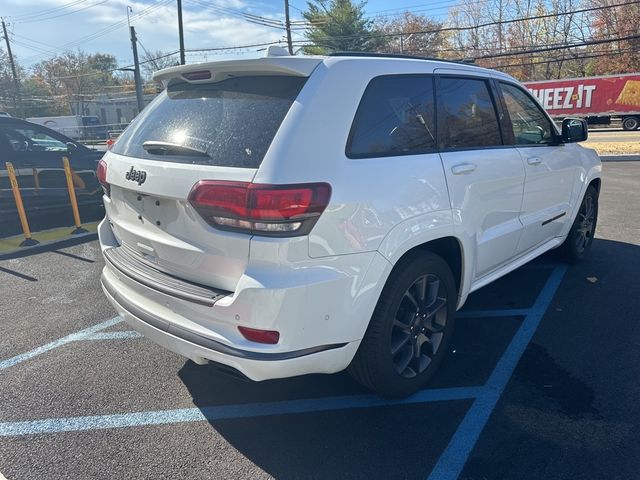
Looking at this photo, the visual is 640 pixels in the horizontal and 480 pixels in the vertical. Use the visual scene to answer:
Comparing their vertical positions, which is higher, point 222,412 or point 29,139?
point 29,139

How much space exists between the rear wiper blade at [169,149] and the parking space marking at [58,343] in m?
1.91

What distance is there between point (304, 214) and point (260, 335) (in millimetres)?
583

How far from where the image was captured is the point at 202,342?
7.59 feet

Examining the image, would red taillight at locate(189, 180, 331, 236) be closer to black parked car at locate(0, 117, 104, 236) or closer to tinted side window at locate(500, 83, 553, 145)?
tinted side window at locate(500, 83, 553, 145)

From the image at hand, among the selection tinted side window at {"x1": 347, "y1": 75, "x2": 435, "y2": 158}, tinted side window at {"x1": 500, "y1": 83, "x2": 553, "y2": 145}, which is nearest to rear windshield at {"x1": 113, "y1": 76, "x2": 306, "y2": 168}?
tinted side window at {"x1": 347, "y1": 75, "x2": 435, "y2": 158}

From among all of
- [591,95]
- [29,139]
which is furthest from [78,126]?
[591,95]

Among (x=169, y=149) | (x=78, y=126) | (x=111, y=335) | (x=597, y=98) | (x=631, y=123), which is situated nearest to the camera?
(x=169, y=149)

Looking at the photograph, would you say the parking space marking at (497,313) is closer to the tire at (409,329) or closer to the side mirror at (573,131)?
the tire at (409,329)

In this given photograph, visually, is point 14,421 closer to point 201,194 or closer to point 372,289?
point 201,194

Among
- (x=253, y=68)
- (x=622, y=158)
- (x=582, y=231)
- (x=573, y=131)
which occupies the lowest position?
(x=622, y=158)

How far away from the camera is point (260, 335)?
2193mm

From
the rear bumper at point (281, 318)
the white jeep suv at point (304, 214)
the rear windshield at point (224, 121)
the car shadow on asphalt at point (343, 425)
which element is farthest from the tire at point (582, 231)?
the rear windshield at point (224, 121)

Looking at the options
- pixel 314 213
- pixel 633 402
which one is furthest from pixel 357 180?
pixel 633 402

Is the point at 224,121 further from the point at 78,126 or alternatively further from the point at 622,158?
the point at 78,126
